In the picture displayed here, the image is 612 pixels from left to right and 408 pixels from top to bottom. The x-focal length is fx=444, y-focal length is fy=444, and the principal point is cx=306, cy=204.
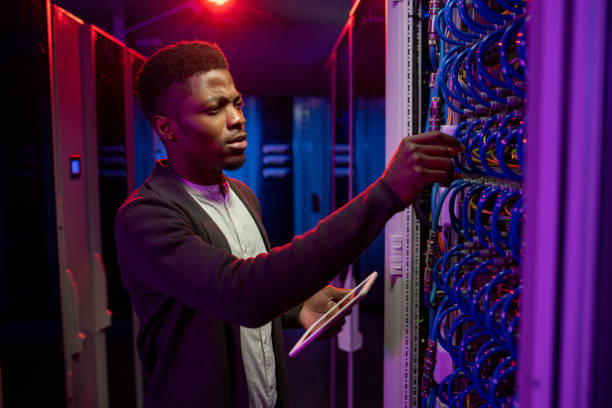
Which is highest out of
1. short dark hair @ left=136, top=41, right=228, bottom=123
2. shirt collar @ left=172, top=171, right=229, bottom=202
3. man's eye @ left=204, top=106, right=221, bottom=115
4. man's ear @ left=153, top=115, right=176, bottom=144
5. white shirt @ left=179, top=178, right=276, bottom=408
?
short dark hair @ left=136, top=41, right=228, bottom=123

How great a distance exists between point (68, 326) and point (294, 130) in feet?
11.5

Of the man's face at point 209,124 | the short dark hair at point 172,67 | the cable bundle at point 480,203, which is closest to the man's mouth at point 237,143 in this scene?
the man's face at point 209,124

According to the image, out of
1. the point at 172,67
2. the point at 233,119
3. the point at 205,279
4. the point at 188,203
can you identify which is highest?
the point at 172,67

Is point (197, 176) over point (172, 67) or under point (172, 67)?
under

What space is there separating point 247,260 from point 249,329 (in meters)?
0.48

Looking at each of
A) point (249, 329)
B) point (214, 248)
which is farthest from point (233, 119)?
point (249, 329)

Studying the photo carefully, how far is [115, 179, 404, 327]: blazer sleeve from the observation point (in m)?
0.87

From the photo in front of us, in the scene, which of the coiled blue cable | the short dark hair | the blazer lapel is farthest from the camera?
the short dark hair

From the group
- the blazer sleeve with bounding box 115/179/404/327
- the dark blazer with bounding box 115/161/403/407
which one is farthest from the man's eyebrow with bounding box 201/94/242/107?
the blazer sleeve with bounding box 115/179/404/327

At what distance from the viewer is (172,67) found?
138 centimetres

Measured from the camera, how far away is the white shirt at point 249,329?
137 cm

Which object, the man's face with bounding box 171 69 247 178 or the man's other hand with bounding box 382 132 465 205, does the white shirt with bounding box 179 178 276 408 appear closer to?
the man's face with bounding box 171 69 247 178

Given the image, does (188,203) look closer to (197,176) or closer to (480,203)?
(197,176)

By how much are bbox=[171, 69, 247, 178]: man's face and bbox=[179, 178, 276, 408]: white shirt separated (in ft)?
0.36
